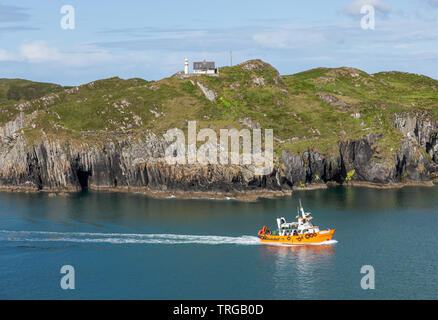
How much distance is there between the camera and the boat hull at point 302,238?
101312mm

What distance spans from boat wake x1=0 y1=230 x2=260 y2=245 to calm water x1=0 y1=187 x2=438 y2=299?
205 millimetres

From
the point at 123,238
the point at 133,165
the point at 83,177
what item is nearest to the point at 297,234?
the point at 123,238

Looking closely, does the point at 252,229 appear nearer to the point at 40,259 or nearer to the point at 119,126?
the point at 40,259

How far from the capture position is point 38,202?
145500mm

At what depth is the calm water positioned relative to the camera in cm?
7875

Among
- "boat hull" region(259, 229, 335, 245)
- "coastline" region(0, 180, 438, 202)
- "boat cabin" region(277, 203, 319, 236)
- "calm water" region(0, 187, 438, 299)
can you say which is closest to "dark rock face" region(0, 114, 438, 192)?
"coastline" region(0, 180, 438, 202)

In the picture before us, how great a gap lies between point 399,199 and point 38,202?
103 metres

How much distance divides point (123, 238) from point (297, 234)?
35.4m

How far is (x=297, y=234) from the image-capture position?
10331 cm

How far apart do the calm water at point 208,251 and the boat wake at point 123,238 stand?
205 millimetres

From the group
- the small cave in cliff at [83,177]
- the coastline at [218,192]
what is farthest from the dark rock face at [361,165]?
the small cave in cliff at [83,177]

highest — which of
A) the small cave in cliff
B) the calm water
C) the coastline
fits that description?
the small cave in cliff

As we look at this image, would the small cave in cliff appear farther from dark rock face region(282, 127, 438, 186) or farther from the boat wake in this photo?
the boat wake

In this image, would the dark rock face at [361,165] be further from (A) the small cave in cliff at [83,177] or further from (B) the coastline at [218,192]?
A: (A) the small cave in cliff at [83,177]
